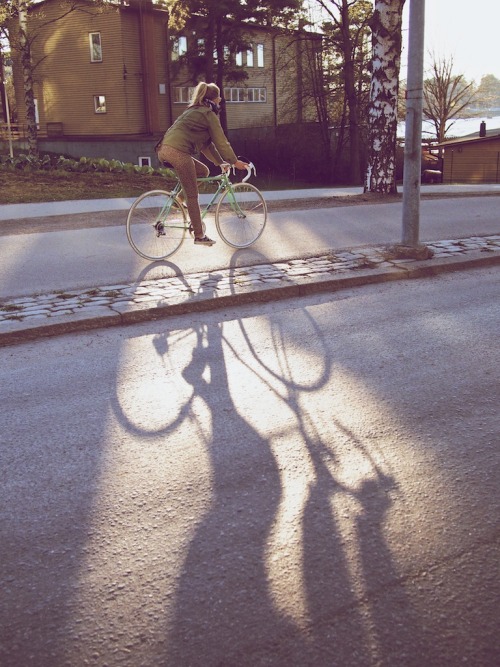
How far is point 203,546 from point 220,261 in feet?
19.1

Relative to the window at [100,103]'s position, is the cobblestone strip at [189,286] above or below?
below

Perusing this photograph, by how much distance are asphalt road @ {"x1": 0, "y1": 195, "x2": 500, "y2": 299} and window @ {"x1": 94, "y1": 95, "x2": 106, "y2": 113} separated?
106 ft

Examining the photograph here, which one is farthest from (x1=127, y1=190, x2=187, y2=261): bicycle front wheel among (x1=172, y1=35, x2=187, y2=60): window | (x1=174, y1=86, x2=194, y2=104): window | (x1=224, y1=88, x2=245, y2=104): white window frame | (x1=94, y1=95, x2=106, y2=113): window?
(x1=224, y1=88, x2=245, y2=104): white window frame

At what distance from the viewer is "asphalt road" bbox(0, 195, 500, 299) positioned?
26.0 ft

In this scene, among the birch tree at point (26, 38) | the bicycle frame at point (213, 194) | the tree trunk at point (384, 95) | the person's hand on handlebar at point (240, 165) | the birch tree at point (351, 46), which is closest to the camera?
the person's hand on handlebar at point (240, 165)

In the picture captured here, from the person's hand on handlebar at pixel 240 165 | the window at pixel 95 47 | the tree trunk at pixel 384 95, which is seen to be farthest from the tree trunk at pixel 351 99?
the person's hand on handlebar at pixel 240 165

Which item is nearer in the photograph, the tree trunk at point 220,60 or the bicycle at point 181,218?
the bicycle at point 181,218

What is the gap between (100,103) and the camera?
42.9 meters

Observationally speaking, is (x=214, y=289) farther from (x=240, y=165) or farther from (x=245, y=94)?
(x=245, y=94)

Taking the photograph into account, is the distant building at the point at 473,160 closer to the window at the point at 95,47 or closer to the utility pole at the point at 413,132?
the window at the point at 95,47

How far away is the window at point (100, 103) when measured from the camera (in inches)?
1678

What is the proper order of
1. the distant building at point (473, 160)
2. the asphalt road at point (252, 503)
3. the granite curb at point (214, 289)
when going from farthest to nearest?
1. the distant building at point (473, 160)
2. the granite curb at point (214, 289)
3. the asphalt road at point (252, 503)

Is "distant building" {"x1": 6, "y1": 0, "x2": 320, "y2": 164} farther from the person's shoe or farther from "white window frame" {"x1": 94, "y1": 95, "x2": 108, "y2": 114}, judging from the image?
the person's shoe

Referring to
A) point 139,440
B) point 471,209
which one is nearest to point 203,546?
point 139,440
